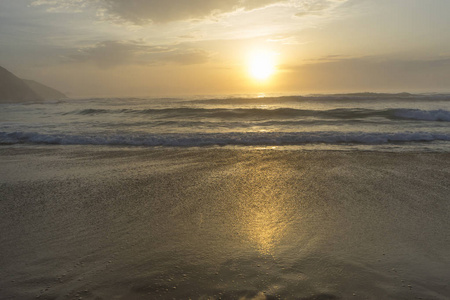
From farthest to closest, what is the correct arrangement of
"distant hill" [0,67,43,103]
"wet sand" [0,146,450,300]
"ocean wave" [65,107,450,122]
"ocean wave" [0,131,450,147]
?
"distant hill" [0,67,43,103]
"ocean wave" [65,107,450,122]
"ocean wave" [0,131,450,147]
"wet sand" [0,146,450,300]

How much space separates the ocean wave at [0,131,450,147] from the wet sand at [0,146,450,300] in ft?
10.8

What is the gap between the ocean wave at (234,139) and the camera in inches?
399

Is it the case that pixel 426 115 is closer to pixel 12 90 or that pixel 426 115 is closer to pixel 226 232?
pixel 226 232

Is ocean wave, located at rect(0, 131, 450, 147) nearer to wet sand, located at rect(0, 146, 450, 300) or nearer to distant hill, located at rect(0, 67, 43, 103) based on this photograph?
wet sand, located at rect(0, 146, 450, 300)

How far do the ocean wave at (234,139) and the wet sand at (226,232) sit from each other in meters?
→ 3.28

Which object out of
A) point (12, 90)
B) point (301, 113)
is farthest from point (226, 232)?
point (12, 90)

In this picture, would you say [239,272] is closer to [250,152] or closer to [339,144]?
[250,152]

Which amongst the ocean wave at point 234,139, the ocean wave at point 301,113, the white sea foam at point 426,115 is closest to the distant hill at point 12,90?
the ocean wave at point 301,113

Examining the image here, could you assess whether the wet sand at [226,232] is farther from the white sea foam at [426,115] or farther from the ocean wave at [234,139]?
the white sea foam at [426,115]

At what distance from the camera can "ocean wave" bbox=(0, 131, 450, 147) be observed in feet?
33.2

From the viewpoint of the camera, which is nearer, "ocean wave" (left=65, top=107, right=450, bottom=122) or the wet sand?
the wet sand

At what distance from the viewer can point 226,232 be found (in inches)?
139

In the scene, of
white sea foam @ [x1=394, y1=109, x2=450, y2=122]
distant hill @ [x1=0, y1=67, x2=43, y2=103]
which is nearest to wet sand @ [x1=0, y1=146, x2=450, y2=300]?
white sea foam @ [x1=394, y1=109, x2=450, y2=122]

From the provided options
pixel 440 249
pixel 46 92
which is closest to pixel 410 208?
pixel 440 249
